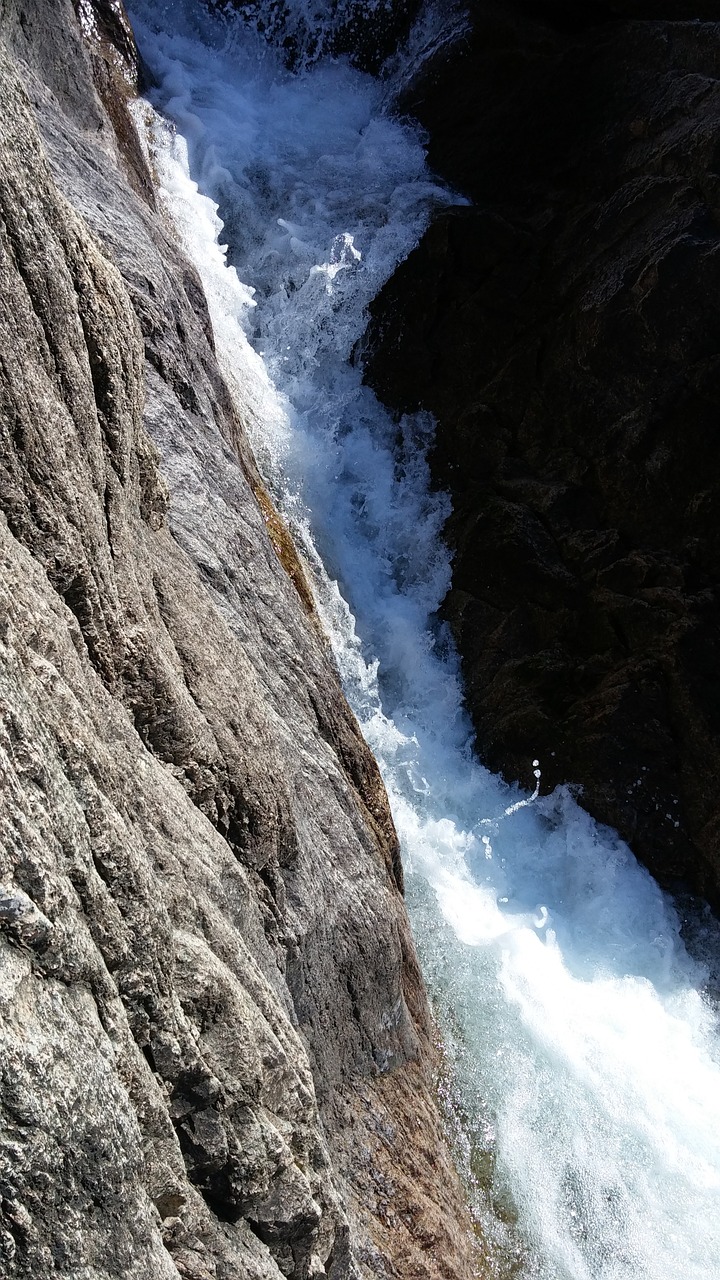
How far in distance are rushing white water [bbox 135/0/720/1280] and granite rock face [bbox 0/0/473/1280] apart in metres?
1.75

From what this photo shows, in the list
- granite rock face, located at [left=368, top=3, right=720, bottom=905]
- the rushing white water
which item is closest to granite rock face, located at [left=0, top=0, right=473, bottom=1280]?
the rushing white water

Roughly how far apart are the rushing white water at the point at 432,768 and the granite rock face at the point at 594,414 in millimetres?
550

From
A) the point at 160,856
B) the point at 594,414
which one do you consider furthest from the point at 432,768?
the point at 160,856

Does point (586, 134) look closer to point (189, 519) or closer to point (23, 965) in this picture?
point (189, 519)

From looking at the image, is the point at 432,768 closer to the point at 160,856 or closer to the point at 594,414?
the point at 594,414

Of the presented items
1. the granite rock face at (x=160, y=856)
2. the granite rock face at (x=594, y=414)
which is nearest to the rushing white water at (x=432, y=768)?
the granite rock face at (x=594, y=414)

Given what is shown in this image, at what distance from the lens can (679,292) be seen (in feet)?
36.4

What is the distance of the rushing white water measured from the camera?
7.90 metres

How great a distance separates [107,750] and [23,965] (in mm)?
931

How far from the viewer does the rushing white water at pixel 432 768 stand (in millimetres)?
7898

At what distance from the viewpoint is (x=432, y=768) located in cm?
1106

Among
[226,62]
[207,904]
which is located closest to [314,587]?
[207,904]

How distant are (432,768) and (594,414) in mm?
5111

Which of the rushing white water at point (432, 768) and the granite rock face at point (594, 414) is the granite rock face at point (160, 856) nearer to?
the rushing white water at point (432, 768)
